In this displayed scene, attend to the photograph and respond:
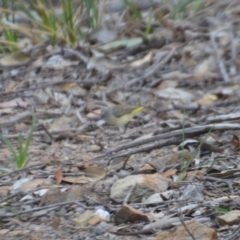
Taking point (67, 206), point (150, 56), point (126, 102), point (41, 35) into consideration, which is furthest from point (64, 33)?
point (67, 206)

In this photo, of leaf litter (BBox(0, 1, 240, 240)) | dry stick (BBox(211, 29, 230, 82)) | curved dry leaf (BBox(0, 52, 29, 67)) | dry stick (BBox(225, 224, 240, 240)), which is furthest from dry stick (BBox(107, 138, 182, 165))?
curved dry leaf (BBox(0, 52, 29, 67))

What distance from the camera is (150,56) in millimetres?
5527

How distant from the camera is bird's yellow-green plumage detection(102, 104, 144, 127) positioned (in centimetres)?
430

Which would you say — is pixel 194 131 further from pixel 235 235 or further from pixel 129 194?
pixel 235 235

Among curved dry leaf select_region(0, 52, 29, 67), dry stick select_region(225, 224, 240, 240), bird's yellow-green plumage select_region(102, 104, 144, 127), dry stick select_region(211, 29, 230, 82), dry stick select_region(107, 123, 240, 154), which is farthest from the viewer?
curved dry leaf select_region(0, 52, 29, 67)

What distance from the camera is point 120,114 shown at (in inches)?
169

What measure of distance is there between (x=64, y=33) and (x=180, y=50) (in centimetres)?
90

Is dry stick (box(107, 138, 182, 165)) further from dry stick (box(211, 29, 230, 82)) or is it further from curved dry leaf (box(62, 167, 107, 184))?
dry stick (box(211, 29, 230, 82))

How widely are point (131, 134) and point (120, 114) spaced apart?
0.15m

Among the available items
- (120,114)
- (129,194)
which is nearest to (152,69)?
(120,114)

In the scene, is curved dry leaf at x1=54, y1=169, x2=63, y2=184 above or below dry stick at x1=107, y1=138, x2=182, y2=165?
below

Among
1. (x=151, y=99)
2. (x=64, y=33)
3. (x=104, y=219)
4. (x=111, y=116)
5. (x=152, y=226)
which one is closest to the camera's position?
(x=152, y=226)

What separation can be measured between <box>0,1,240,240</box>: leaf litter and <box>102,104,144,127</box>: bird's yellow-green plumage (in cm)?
6

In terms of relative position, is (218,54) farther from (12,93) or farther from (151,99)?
(12,93)
